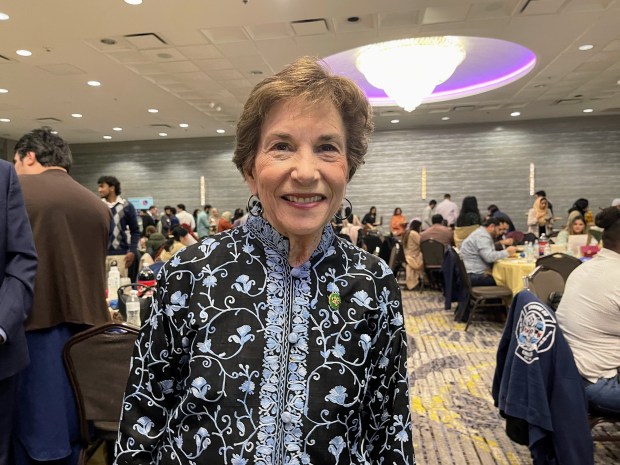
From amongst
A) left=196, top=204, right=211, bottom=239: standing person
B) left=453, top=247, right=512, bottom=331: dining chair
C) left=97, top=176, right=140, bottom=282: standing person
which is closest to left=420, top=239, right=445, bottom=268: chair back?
left=453, top=247, right=512, bottom=331: dining chair

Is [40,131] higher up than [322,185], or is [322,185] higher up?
[40,131]

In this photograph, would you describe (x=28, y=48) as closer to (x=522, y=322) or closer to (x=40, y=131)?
(x=40, y=131)

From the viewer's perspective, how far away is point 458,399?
3.56 metres

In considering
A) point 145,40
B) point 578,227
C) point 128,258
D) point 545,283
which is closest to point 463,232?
point 578,227

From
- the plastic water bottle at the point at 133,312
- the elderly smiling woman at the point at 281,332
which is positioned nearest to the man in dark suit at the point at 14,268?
the plastic water bottle at the point at 133,312

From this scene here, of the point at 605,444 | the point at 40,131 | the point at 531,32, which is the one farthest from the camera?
the point at 531,32

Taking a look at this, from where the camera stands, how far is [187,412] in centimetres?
92

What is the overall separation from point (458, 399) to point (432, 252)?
4.18 metres

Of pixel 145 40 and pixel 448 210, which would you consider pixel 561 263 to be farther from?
pixel 448 210

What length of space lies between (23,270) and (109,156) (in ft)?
52.1

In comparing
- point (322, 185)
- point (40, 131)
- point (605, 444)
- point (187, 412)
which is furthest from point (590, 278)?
point (40, 131)

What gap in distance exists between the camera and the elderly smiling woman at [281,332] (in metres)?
0.90

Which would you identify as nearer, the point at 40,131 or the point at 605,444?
the point at 40,131

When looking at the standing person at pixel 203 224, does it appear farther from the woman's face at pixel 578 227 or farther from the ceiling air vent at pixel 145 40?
the woman's face at pixel 578 227
